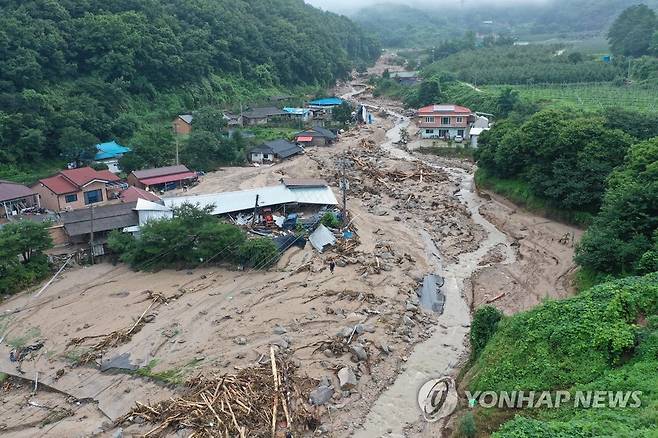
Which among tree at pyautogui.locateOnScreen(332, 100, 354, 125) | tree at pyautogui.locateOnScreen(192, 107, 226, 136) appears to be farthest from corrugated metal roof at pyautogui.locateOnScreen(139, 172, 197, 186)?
tree at pyautogui.locateOnScreen(332, 100, 354, 125)

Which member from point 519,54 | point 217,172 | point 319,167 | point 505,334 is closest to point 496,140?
point 319,167

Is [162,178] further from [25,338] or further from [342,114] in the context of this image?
[342,114]

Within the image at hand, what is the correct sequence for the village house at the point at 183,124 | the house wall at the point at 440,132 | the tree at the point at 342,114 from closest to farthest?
the village house at the point at 183,124
the house wall at the point at 440,132
the tree at the point at 342,114

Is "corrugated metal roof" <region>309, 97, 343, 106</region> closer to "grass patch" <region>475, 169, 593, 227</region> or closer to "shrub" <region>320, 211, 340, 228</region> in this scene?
"grass patch" <region>475, 169, 593, 227</region>

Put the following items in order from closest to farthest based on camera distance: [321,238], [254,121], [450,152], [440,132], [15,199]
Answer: [321,238]
[15,199]
[450,152]
[440,132]
[254,121]

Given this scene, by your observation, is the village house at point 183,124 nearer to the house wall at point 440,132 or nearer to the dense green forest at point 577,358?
the house wall at point 440,132

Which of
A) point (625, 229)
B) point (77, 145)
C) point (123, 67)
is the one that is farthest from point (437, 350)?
point (123, 67)

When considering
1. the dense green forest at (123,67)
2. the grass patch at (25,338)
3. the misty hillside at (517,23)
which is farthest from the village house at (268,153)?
the misty hillside at (517,23)

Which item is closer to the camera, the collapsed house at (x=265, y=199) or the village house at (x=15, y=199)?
the collapsed house at (x=265, y=199)
